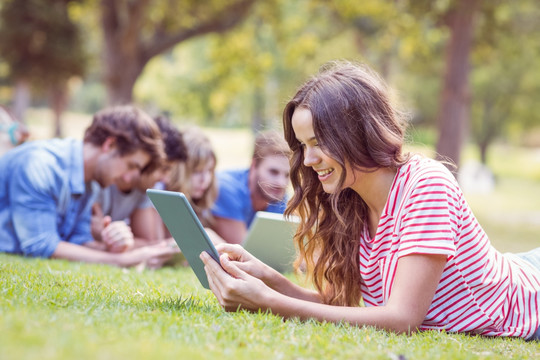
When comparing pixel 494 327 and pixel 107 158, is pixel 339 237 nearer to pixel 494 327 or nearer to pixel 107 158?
pixel 494 327

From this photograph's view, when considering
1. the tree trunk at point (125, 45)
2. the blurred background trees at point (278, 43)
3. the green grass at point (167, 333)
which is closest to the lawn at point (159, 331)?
the green grass at point (167, 333)

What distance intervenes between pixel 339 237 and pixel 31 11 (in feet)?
70.7

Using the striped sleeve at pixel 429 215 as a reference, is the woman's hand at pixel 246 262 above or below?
below

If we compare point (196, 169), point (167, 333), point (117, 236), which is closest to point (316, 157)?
point (167, 333)

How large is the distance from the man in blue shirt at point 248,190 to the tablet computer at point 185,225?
2.92 meters

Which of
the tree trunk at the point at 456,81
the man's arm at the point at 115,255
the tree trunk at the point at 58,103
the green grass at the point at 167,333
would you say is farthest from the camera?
the tree trunk at the point at 58,103

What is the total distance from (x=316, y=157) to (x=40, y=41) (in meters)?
22.2

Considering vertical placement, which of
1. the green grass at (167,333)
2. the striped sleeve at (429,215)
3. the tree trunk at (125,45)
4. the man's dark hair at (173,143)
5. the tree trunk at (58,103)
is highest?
the tree trunk at (125,45)

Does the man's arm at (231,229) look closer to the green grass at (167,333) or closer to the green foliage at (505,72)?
the green grass at (167,333)

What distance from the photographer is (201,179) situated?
21.4ft

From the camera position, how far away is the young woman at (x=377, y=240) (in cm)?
294

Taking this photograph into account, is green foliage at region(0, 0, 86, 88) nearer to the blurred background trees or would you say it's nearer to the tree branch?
the blurred background trees

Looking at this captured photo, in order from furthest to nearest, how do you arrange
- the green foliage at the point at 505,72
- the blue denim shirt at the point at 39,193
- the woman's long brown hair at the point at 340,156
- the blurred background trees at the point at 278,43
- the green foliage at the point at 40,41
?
the green foliage at the point at 40,41
the green foliage at the point at 505,72
the blurred background trees at the point at 278,43
the blue denim shirt at the point at 39,193
the woman's long brown hair at the point at 340,156

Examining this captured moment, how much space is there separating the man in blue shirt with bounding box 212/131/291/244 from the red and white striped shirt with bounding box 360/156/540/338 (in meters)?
2.90
